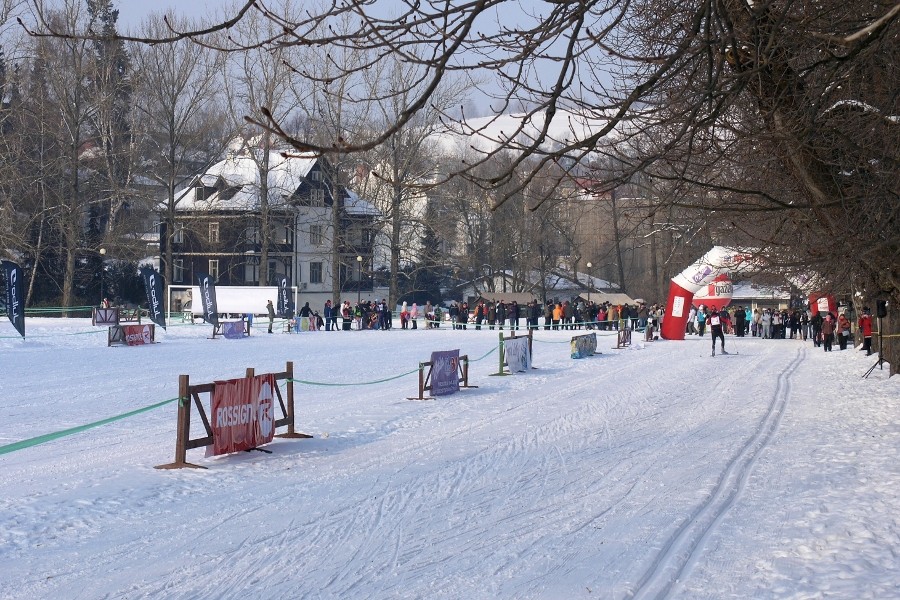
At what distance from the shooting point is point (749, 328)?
47406 mm

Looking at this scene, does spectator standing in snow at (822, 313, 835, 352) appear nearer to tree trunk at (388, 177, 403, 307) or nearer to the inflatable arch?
the inflatable arch

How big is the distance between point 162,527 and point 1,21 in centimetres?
3755

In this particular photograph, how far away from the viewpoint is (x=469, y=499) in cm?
873

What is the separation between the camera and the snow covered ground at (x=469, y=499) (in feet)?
20.5

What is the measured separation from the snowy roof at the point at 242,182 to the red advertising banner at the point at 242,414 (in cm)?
4339

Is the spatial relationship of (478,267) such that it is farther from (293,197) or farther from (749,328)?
(749,328)

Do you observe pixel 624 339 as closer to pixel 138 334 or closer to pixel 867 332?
pixel 867 332

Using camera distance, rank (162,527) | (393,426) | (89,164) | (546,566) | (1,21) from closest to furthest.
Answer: (546,566), (162,527), (393,426), (1,21), (89,164)

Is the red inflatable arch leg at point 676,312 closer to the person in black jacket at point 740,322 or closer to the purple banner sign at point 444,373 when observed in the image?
the person in black jacket at point 740,322

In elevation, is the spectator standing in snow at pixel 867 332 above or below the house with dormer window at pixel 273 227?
below

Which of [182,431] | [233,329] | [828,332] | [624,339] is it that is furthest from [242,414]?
[828,332]

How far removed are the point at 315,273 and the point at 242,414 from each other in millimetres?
57937

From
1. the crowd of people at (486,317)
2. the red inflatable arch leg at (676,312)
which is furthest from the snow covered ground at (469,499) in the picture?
the crowd of people at (486,317)

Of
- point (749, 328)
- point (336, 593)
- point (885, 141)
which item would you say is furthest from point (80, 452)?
point (749, 328)
